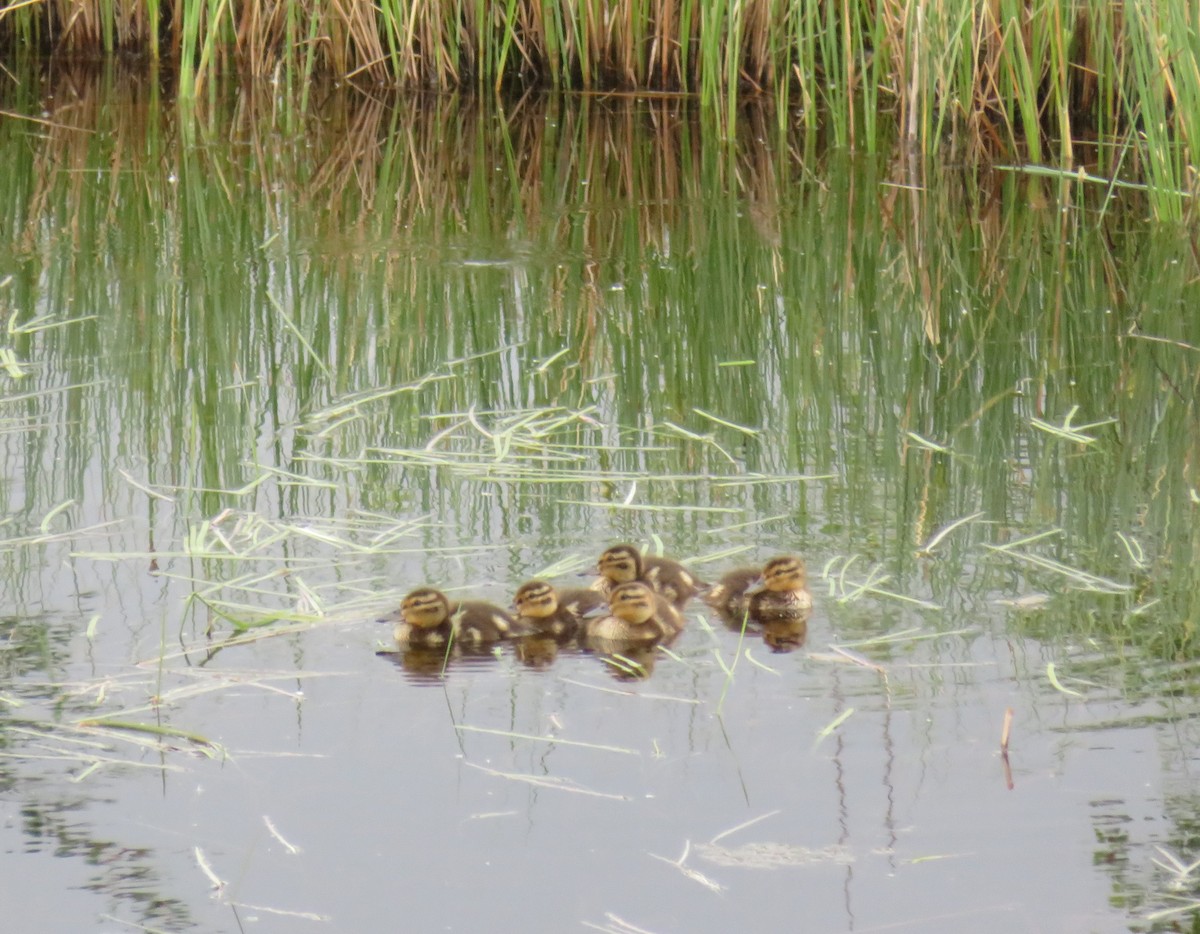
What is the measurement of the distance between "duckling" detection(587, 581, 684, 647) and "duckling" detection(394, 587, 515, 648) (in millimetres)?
201

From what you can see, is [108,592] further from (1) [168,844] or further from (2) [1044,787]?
(2) [1044,787]

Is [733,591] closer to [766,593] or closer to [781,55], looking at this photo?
[766,593]

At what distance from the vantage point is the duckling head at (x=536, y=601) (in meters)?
3.88

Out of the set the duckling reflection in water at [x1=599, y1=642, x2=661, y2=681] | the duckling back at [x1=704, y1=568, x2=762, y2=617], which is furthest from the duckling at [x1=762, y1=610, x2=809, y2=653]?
the duckling reflection in water at [x1=599, y1=642, x2=661, y2=681]

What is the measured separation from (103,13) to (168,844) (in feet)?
30.7

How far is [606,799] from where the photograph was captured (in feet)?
10.3

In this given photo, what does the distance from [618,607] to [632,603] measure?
1.2 inches

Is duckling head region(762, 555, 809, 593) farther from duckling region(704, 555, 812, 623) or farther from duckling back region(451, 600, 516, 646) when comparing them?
duckling back region(451, 600, 516, 646)

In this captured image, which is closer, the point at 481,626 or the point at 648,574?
the point at 481,626

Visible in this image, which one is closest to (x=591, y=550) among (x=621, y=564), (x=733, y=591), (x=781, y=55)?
(x=621, y=564)

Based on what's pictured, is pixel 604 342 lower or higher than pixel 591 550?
higher

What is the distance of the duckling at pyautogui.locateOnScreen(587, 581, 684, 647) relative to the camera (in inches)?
150

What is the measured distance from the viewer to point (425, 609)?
149 inches

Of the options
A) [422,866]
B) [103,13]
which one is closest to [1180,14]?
[422,866]
